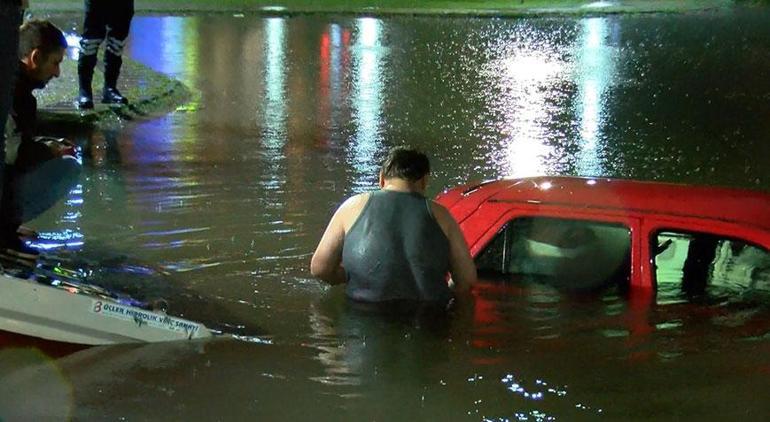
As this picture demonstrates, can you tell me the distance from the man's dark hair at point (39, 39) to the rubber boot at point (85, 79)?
5707 millimetres

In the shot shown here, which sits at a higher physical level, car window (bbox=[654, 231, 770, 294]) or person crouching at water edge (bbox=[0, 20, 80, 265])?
person crouching at water edge (bbox=[0, 20, 80, 265])

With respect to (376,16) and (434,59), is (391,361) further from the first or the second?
(376,16)

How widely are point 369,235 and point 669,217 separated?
1500 mm

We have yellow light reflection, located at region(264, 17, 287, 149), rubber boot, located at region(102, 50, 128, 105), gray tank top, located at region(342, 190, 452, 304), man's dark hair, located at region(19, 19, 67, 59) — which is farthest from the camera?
rubber boot, located at region(102, 50, 128, 105)

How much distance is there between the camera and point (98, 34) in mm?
12539

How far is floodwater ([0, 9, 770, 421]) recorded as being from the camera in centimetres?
548

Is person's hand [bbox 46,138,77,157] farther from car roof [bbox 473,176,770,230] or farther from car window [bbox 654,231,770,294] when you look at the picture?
car window [bbox 654,231,770,294]

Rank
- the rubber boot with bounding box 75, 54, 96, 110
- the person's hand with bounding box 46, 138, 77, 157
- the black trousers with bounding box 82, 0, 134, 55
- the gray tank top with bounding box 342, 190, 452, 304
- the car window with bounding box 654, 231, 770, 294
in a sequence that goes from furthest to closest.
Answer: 1. the black trousers with bounding box 82, 0, 134, 55
2. the rubber boot with bounding box 75, 54, 96, 110
3. the person's hand with bounding box 46, 138, 77, 157
4. the gray tank top with bounding box 342, 190, 452, 304
5. the car window with bounding box 654, 231, 770, 294

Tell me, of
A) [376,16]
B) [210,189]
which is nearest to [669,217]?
[210,189]

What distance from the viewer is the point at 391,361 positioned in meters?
5.93

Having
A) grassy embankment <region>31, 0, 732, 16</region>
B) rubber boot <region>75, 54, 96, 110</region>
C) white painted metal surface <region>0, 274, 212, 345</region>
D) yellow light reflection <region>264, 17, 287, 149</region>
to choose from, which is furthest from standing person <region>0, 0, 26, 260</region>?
grassy embankment <region>31, 0, 732, 16</region>

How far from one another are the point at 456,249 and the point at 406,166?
49cm

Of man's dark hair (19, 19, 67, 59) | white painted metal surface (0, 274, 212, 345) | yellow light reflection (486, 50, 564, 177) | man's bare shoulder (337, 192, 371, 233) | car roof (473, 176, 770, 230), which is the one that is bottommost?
yellow light reflection (486, 50, 564, 177)

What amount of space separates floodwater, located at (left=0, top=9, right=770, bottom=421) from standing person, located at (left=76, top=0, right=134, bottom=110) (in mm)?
754
